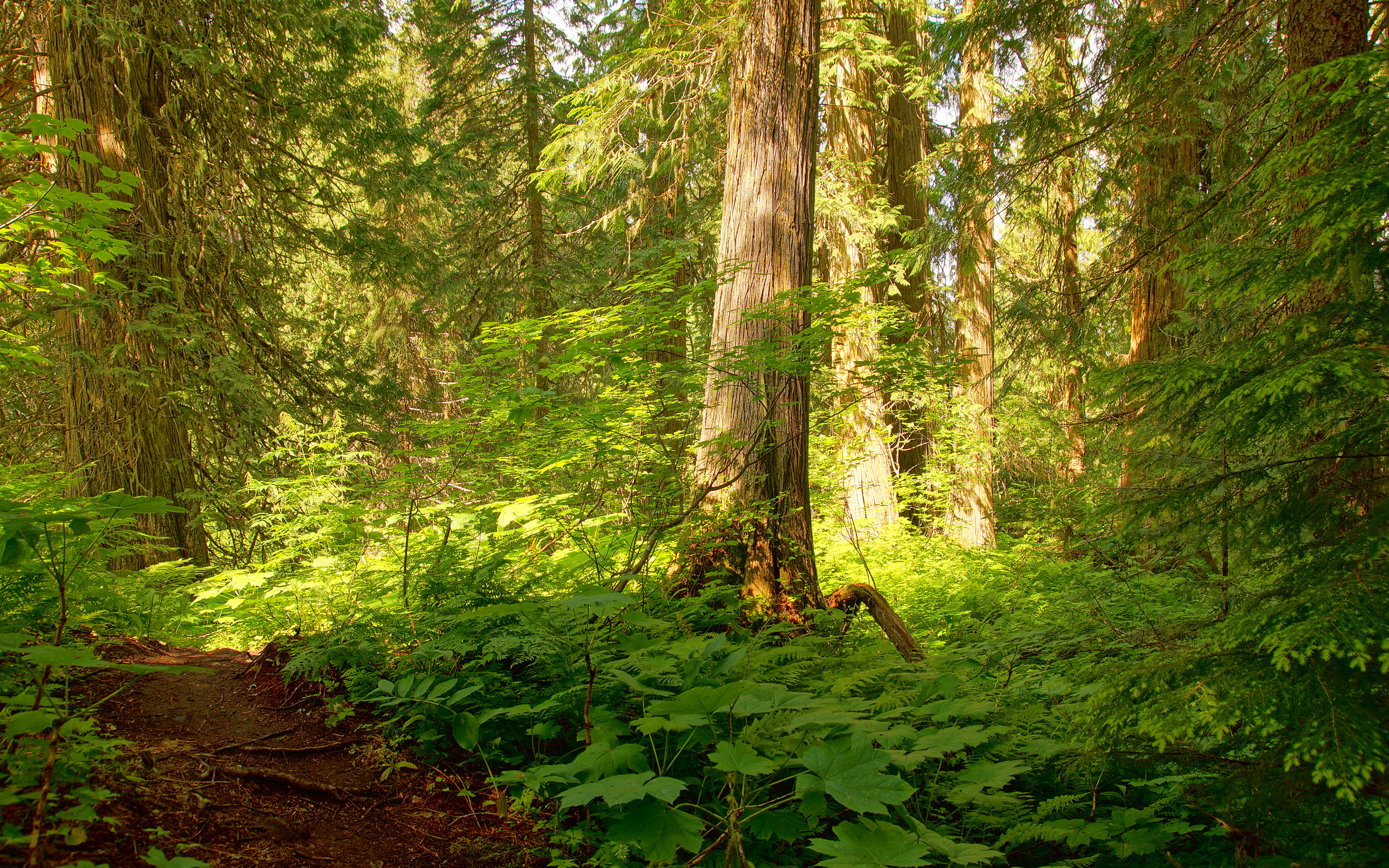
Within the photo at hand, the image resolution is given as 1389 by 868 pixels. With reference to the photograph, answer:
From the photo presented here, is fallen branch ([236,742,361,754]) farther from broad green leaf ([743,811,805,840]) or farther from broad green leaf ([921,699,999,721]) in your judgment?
broad green leaf ([921,699,999,721])

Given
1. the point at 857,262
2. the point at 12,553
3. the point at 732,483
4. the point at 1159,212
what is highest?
the point at 857,262

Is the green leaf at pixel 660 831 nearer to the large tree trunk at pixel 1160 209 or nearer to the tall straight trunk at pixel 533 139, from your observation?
the large tree trunk at pixel 1160 209

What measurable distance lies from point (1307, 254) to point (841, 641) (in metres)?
2.77

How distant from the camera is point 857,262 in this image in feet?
30.2

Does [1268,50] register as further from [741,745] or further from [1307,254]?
[741,745]

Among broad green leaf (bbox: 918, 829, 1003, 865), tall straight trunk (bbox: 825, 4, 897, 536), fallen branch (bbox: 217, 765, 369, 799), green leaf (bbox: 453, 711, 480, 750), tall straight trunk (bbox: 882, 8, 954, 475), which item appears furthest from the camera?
tall straight trunk (bbox: 882, 8, 954, 475)

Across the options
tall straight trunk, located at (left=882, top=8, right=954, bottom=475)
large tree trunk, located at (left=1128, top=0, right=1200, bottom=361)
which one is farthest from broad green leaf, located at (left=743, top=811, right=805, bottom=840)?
tall straight trunk, located at (left=882, top=8, right=954, bottom=475)

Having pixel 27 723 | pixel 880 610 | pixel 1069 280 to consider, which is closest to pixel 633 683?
pixel 27 723

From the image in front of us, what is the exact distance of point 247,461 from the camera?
23.7 feet

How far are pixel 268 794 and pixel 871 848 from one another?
1.98 m

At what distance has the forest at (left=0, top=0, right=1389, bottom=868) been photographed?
187cm

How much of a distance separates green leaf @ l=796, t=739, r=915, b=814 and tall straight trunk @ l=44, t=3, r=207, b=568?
21.3 ft

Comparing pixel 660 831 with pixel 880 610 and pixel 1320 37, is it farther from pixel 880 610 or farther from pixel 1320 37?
pixel 1320 37

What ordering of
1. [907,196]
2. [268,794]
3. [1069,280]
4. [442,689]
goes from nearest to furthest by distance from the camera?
[268,794] → [442,689] → [1069,280] → [907,196]
